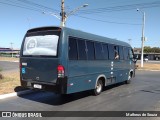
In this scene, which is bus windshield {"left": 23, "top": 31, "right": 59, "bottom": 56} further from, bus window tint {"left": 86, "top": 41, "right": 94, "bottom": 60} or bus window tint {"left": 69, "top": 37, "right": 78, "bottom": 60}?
bus window tint {"left": 86, "top": 41, "right": 94, "bottom": 60}

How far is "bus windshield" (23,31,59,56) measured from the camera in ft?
29.4

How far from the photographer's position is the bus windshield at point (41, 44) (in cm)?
896

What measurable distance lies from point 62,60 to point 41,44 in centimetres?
126

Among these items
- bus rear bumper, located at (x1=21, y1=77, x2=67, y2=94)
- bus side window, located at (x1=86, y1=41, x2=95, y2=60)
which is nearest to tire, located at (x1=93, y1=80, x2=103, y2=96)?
bus side window, located at (x1=86, y1=41, x2=95, y2=60)

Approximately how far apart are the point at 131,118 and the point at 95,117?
109 cm

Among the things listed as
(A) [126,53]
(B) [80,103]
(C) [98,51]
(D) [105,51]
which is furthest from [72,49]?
(A) [126,53]

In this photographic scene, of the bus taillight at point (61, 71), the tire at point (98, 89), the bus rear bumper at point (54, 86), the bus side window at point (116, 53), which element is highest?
the bus side window at point (116, 53)

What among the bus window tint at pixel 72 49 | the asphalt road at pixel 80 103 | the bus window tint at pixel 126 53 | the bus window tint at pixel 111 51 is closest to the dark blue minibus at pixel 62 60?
the bus window tint at pixel 72 49

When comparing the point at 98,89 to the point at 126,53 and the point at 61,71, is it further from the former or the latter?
the point at 126,53

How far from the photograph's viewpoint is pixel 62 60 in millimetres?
8633

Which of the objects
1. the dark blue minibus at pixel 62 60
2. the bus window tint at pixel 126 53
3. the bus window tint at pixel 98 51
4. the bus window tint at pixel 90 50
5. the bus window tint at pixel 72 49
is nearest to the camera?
the dark blue minibus at pixel 62 60

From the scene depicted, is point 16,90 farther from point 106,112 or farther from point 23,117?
point 106,112

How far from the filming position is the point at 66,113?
7797mm

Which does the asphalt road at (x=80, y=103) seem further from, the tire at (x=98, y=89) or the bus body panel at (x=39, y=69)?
the bus body panel at (x=39, y=69)
